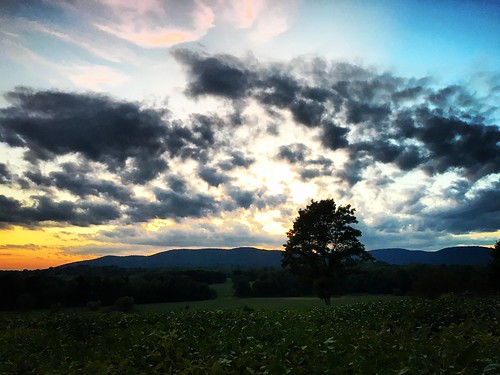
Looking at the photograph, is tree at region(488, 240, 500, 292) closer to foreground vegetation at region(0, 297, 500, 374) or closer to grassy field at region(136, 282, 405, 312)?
grassy field at region(136, 282, 405, 312)

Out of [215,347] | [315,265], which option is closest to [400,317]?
[215,347]

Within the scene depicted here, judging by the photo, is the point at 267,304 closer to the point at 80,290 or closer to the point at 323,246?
the point at 323,246

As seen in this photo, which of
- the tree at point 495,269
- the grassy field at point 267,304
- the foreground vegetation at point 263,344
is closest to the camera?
the foreground vegetation at point 263,344

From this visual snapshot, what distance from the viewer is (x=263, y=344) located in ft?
33.2

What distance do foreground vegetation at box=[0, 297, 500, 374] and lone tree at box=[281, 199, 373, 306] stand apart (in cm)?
2564

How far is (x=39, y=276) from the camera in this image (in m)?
63.5

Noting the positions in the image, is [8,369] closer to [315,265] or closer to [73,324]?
[73,324]

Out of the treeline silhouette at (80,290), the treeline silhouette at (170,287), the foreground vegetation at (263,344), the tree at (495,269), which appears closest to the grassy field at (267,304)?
the treeline silhouette at (170,287)

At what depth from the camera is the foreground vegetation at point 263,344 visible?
5.76 meters

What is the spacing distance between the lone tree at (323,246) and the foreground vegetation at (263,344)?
2564 cm

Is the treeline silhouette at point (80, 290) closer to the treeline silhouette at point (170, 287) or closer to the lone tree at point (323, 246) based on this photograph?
the treeline silhouette at point (170, 287)

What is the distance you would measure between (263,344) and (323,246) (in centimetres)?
4067

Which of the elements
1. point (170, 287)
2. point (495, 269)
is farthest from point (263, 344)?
point (170, 287)

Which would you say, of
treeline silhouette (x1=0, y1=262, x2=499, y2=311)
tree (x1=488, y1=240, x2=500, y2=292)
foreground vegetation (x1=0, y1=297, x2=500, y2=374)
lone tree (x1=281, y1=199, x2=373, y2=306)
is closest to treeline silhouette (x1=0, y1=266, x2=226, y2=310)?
treeline silhouette (x1=0, y1=262, x2=499, y2=311)
